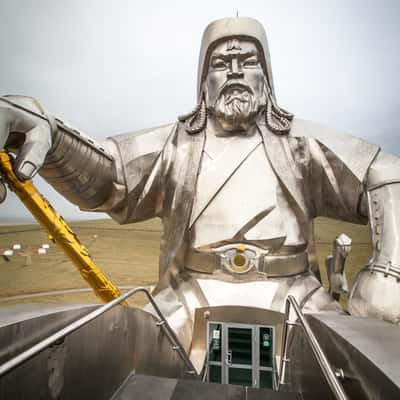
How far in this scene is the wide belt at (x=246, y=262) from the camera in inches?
A: 110

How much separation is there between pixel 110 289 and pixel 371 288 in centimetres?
250

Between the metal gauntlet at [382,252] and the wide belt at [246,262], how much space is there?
62cm

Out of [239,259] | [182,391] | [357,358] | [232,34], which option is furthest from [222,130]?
[357,358]

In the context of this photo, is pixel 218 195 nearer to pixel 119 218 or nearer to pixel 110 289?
pixel 119 218

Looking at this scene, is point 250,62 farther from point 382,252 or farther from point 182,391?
point 182,391


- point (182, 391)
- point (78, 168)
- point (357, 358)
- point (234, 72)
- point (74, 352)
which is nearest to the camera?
point (357, 358)

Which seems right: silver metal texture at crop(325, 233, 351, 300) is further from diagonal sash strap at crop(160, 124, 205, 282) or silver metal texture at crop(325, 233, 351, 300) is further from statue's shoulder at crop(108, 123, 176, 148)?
statue's shoulder at crop(108, 123, 176, 148)

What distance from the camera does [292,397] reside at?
160cm

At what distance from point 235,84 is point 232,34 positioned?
517 mm

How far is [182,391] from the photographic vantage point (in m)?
1.63

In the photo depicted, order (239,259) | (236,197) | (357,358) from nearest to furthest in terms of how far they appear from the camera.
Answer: (357,358)
(239,259)
(236,197)

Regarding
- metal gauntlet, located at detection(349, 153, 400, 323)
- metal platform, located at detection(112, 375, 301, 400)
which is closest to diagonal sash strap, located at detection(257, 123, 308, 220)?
metal gauntlet, located at detection(349, 153, 400, 323)

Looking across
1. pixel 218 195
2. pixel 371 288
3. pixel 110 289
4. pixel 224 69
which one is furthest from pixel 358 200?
pixel 110 289

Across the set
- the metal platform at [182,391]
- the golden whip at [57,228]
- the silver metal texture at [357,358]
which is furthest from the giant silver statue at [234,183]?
the silver metal texture at [357,358]
